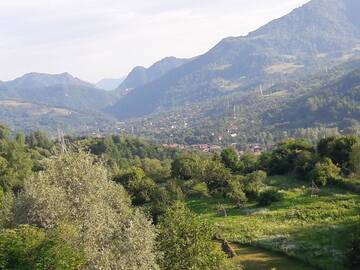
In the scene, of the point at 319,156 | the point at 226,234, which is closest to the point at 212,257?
the point at 226,234

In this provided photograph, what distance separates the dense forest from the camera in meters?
28.1

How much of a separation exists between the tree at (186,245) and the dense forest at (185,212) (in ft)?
0.21

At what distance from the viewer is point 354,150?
61.7 m

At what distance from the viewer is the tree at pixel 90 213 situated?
2648 cm

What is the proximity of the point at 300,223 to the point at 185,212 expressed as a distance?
1736 cm

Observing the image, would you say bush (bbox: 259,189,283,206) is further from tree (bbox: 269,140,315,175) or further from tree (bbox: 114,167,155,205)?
tree (bbox: 269,140,315,175)

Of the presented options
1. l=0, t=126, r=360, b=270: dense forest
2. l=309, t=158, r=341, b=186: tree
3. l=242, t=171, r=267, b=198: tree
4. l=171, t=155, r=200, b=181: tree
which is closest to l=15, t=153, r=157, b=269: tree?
l=0, t=126, r=360, b=270: dense forest

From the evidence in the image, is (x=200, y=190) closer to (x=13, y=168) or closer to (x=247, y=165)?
(x=247, y=165)

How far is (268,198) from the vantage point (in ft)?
178

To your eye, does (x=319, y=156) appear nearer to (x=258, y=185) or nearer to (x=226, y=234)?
(x=258, y=185)

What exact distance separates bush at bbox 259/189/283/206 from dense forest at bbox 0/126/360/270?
0.11 metres

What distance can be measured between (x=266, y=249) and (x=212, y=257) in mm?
13126

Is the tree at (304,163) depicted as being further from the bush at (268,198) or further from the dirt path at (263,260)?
the dirt path at (263,260)

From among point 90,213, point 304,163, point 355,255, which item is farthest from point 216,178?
point 90,213
